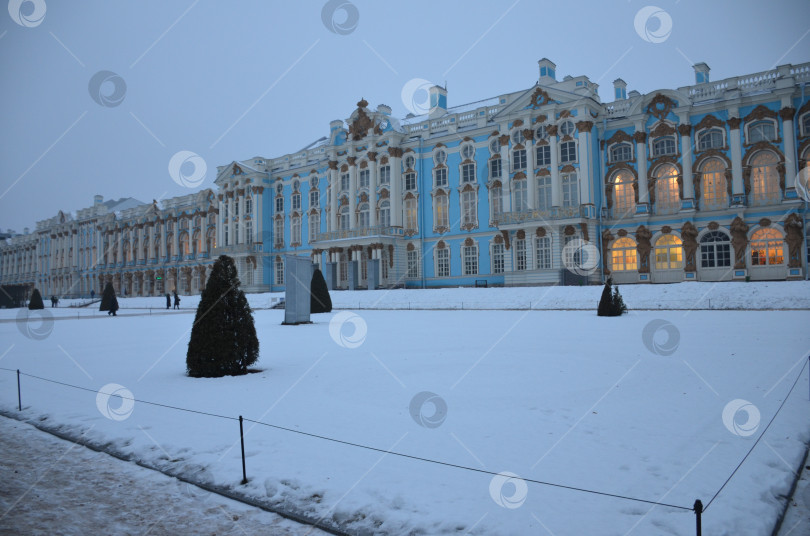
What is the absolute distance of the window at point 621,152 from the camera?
35188 millimetres

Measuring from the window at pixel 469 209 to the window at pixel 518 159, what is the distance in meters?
4.24

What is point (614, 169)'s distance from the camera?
1406 inches

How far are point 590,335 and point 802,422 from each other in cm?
889

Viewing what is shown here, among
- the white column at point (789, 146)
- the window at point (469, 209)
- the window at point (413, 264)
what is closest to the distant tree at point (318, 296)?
the window at point (413, 264)

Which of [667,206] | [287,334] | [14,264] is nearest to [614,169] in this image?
[667,206]

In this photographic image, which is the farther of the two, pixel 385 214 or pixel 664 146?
pixel 385 214

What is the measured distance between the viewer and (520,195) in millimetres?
38562

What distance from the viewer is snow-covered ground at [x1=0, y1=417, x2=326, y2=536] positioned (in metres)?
4.41

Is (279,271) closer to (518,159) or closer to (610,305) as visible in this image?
(518,159)

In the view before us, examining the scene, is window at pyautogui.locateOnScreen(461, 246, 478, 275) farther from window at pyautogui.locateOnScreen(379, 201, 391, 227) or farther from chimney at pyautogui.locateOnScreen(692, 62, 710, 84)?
chimney at pyautogui.locateOnScreen(692, 62, 710, 84)

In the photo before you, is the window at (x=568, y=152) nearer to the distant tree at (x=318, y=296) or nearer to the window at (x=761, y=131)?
the window at (x=761, y=131)

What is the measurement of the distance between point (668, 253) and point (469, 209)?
587 inches

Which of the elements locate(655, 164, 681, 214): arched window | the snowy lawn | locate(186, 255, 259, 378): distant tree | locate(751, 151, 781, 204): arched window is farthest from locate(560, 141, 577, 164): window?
locate(186, 255, 259, 378): distant tree

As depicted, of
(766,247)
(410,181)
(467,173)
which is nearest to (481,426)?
(766,247)
